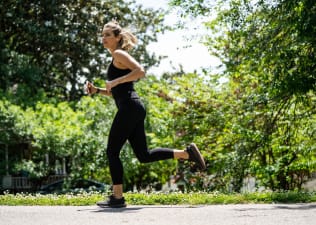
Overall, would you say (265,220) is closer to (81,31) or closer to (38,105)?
(38,105)

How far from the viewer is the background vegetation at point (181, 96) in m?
10.2

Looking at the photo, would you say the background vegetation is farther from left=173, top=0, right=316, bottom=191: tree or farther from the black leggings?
the black leggings

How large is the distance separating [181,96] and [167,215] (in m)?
15.2

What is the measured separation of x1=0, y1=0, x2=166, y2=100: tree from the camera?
28.7 metres

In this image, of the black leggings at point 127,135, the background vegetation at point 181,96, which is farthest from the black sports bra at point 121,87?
the background vegetation at point 181,96

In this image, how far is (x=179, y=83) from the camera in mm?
20766

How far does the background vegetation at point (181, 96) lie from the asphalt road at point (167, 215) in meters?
3.62

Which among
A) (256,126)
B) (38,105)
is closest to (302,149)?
(256,126)

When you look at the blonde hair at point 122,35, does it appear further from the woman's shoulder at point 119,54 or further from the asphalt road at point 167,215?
the asphalt road at point 167,215

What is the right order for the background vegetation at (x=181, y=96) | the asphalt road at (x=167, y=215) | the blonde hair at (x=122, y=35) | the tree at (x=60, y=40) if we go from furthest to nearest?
the tree at (x=60, y=40)
the background vegetation at (x=181, y=96)
the blonde hair at (x=122, y=35)
the asphalt road at (x=167, y=215)

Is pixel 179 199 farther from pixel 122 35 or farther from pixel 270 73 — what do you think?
pixel 270 73

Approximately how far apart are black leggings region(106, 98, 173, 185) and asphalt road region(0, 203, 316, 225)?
1.50 feet

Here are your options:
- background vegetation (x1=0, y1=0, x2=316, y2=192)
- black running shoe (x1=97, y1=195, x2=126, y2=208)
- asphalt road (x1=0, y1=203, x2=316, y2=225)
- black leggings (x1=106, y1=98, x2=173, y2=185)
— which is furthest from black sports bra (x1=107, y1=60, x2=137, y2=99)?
background vegetation (x1=0, y1=0, x2=316, y2=192)

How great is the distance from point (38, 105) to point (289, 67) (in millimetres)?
18419
